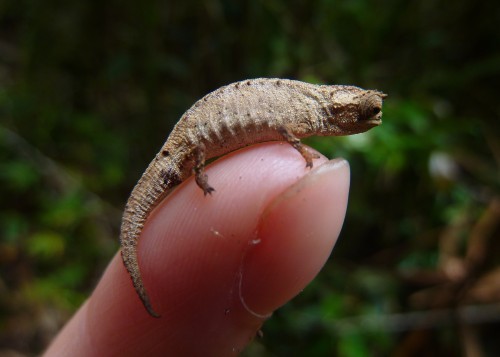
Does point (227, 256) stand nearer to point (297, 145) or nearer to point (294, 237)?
point (294, 237)

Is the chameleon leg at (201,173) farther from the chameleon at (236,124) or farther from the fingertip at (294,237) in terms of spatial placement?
the fingertip at (294,237)

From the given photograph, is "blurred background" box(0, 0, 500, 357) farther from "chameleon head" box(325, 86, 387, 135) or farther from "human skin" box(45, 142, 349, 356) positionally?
"human skin" box(45, 142, 349, 356)

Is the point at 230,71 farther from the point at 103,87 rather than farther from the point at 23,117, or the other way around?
the point at 23,117

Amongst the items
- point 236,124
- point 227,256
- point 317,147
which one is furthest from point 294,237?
point 317,147

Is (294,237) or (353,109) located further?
(353,109)

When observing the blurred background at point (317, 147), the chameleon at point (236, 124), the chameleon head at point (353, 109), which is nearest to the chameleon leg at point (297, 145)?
the chameleon at point (236, 124)

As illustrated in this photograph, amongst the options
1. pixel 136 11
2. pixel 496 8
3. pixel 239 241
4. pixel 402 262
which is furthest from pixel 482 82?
pixel 239 241
